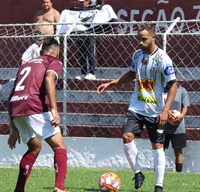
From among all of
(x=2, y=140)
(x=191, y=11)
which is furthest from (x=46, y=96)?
(x=191, y=11)

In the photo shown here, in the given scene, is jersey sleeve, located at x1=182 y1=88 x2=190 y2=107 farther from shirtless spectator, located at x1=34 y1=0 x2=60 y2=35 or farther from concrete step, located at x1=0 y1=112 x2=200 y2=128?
shirtless spectator, located at x1=34 y1=0 x2=60 y2=35

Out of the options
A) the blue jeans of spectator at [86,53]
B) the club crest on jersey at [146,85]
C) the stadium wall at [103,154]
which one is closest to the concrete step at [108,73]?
the blue jeans of spectator at [86,53]

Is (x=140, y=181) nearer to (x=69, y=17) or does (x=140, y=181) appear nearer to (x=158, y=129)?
(x=158, y=129)

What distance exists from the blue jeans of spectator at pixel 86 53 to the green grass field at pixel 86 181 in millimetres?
2528

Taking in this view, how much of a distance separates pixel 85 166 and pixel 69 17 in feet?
10.7

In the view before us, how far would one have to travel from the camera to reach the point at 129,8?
15.5 m

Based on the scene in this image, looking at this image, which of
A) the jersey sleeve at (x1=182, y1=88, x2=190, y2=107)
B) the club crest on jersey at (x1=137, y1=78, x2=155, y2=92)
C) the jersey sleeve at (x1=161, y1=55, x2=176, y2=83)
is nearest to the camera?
the jersey sleeve at (x1=161, y1=55, x2=176, y2=83)

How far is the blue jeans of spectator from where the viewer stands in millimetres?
13266

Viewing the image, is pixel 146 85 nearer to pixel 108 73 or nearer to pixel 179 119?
pixel 179 119

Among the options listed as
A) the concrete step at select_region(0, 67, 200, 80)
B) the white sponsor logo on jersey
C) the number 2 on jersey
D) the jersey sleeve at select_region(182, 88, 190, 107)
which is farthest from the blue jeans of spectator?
the white sponsor logo on jersey

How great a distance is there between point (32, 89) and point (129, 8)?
795 centimetres

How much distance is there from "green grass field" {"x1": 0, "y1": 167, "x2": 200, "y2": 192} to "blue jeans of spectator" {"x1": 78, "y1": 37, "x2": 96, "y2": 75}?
253cm

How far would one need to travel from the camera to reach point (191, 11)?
14812mm

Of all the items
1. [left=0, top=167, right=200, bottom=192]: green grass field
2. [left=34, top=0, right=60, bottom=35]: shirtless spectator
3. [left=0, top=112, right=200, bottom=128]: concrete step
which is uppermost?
[left=34, top=0, right=60, bottom=35]: shirtless spectator
